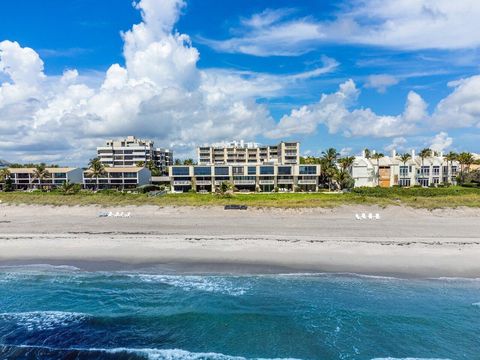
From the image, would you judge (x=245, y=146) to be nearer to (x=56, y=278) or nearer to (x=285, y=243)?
(x=285, y=243)

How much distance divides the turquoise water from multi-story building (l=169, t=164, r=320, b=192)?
5944 cm

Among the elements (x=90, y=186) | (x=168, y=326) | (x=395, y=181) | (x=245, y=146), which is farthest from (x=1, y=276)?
(x=245, y=146)

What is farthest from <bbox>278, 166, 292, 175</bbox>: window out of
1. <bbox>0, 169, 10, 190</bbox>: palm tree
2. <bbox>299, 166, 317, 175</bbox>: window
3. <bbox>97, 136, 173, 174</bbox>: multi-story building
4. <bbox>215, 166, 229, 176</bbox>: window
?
<bbox>0, 169, 10, 190</bbox>: palm tree

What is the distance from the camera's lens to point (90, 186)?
98000 mm

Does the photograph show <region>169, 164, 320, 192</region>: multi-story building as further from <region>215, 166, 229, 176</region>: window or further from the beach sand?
the beach sand

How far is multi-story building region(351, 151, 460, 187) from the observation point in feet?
276

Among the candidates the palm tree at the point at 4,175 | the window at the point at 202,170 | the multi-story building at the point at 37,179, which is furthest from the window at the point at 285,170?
the palm tree at the point at 4,175

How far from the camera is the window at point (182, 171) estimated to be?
82.9 m

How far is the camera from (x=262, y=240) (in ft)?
102

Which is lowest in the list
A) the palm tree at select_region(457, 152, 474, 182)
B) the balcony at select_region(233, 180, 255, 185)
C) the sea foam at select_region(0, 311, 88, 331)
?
the sea foam at select_region(0, 311, 88, 331)

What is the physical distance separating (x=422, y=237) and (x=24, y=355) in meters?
32.3

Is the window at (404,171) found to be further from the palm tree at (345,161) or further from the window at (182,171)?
the window at (182,171)

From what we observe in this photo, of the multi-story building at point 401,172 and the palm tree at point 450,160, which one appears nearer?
the multi-story building at point 401,172

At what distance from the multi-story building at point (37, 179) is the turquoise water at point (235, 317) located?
270ft
